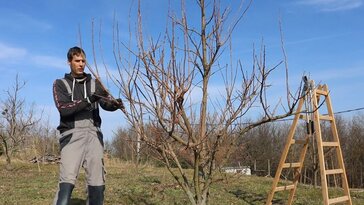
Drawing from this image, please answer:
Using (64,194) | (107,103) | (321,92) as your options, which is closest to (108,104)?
(107,103)

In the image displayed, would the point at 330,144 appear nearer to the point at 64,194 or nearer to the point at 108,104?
the point at 108,104

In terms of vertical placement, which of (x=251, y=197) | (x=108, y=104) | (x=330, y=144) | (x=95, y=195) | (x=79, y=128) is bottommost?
(x=251, y=197)

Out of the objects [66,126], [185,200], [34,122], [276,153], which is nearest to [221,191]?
[185,200]

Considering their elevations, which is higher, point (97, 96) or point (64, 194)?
point (97, 96)

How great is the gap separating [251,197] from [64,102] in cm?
476

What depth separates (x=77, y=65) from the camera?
3.22 m

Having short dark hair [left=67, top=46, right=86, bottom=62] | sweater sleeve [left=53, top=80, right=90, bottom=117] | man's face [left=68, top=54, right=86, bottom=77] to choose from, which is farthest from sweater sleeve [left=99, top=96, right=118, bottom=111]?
short dark hair [left=67, top=46, right=86, bottom=62]

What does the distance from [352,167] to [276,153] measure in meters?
4.96

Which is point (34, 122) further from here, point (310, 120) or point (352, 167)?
point (352, 167)

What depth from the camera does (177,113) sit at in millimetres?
2531

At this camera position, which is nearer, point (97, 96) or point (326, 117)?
point (97, 96)

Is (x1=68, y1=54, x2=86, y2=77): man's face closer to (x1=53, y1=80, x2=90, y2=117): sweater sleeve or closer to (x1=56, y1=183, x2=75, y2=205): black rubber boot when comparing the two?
(x1=53, y1=80, x2=90, y2=117): sweater sleeve

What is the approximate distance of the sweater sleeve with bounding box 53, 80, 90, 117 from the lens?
300 centimetres

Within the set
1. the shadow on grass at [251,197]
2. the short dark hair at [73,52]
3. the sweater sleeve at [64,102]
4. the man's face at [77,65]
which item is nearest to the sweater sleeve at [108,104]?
the sweater sleeve at [64,102]
